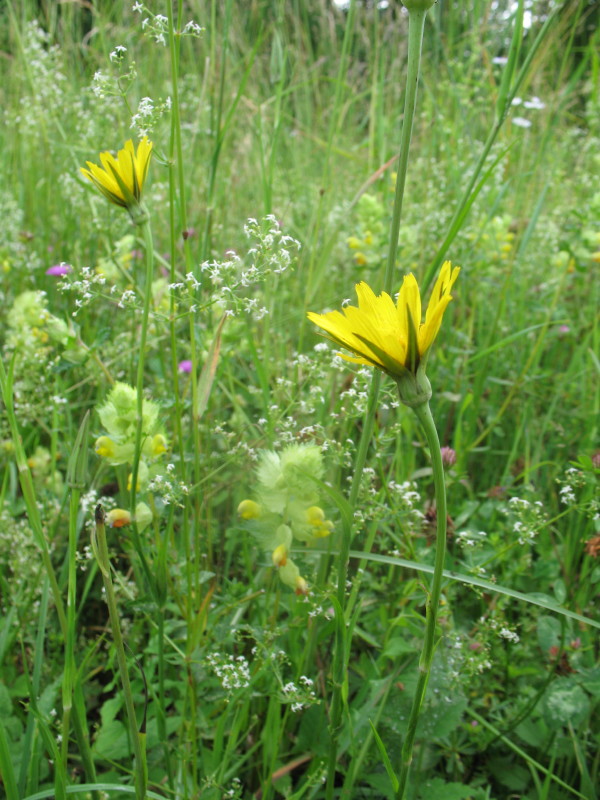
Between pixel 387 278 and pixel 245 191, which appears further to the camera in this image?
pixel 245 191

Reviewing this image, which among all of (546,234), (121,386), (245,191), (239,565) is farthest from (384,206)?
(121,386)

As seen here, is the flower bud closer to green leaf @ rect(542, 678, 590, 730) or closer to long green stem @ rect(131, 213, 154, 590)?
long green stem @ rect(131, 213, 154, 590)

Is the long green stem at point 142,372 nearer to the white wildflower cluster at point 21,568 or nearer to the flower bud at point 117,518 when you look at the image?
the flower bud at point 117,518

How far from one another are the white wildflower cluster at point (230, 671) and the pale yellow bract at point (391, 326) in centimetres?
51

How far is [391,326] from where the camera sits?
62 cm

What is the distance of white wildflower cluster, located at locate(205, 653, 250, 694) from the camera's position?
2.89 ft

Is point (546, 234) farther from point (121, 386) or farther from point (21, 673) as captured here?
point (21, 673)

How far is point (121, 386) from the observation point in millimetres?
939

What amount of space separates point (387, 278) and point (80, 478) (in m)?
0.42

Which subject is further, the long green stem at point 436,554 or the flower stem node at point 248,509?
the flower stem node at point 248,509

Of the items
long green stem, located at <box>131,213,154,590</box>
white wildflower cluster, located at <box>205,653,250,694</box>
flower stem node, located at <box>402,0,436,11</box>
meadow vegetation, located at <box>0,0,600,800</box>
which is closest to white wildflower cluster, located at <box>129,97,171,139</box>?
meadow vegetation, located at <box>0,0,600,800</box>

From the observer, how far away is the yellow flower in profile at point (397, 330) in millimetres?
576

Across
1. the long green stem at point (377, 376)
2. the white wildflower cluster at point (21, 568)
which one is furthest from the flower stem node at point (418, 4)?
the white wildflower cluster at point (21, 568)

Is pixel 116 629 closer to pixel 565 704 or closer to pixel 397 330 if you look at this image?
pixel 397 330
